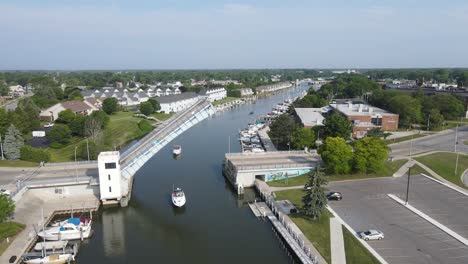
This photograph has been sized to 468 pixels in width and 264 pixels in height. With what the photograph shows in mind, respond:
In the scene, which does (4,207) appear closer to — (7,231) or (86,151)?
(7,231)

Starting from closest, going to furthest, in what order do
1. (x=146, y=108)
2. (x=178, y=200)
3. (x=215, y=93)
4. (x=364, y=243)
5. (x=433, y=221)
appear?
1. (x=364, y=243)
2. (x=433, y=221)
3. (x=178, y=200)
4. (x=146, y=108)
5. (x=215, y=93)

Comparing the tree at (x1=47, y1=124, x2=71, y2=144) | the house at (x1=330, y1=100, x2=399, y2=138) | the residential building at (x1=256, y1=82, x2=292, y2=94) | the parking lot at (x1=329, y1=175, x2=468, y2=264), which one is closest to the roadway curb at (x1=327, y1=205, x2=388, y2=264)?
the parking lot at (x1=329, y1=175, x2=468, y2=264)

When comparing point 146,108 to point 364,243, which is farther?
point 146,108

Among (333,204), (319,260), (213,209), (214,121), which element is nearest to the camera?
(319,260)

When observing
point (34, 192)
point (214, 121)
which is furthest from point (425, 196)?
point (214, 121)

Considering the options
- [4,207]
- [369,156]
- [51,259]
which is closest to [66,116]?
[4,207]

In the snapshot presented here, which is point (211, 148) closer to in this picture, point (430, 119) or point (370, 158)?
point (370, 158)
